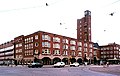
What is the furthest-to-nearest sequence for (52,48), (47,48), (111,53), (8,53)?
(111,53), (8,53), (52,48), (47,48)

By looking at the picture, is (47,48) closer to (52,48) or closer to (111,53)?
(52,48)

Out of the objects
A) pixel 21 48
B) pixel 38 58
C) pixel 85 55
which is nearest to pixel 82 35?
pixel 85 55

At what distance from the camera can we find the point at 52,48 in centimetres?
8744

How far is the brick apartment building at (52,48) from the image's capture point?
A: 8438cm

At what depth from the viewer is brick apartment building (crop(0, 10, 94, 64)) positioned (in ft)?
277

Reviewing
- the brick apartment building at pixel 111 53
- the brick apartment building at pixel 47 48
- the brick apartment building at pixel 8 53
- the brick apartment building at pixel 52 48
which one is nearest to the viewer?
the brick apartment building at pixel 47 48

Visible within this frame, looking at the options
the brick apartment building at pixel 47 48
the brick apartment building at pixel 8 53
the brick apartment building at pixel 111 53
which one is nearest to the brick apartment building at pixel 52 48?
the brick apartment building at pixel 47 48

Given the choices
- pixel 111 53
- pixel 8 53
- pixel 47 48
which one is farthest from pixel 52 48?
pixel 111 53

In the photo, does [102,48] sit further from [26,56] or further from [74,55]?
[26,56]

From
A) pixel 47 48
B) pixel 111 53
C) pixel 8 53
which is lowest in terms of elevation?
pixel 111 53

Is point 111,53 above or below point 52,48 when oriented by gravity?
below

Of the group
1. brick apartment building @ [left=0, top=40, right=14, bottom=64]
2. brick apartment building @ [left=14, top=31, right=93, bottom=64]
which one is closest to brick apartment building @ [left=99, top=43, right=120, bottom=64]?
brick apartment building @ [left=14, top=31, right=93, bottom=64]

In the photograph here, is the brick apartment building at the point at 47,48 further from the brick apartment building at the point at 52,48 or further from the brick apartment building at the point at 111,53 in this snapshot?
the brick apartment building at the point at 111,53

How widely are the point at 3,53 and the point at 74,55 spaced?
55255 mm
